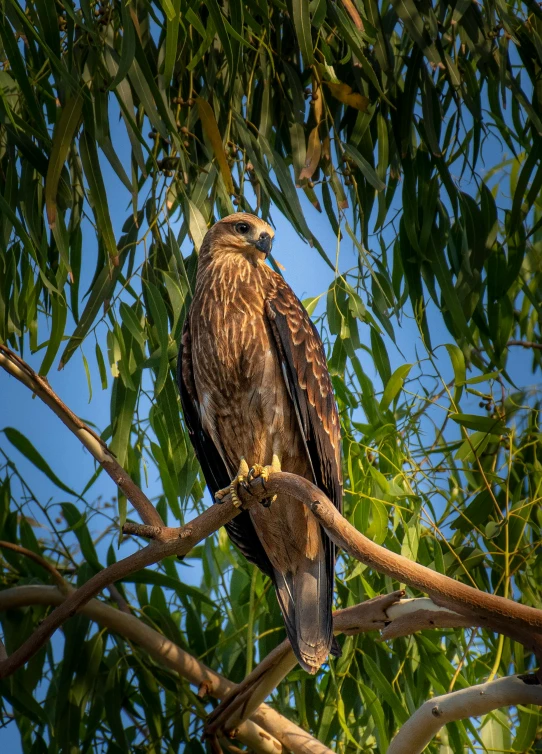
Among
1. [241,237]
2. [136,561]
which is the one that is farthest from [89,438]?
[241,237]

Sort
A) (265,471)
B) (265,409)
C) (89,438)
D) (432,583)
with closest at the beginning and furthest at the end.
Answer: (432,583) → (89,438) → (265,471) → (265,409)

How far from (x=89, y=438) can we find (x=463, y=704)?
2.90 feet

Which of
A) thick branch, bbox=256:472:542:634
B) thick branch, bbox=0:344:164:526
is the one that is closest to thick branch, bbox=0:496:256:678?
thick branch, bbox=0:344:164:526

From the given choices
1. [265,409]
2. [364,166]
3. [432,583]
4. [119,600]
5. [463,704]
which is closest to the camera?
[432,583]

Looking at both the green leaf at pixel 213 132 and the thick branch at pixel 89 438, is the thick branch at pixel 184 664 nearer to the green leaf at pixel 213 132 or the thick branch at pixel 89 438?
the thick branch at pixel 89 438

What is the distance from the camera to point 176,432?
2328 mm

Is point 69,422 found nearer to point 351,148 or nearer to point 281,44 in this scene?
point 351,148

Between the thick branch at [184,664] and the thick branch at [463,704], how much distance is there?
1.42 feet

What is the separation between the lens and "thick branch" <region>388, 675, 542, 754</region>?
1.70 meters

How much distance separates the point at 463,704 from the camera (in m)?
1.74

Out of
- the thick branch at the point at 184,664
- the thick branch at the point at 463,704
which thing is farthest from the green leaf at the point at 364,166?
the thick branch at the point at 184,664

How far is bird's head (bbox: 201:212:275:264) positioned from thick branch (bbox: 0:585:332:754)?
0.94 meters

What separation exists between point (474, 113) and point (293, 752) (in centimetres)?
160

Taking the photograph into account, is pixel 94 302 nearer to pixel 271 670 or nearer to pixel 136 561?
pixel 136 561
